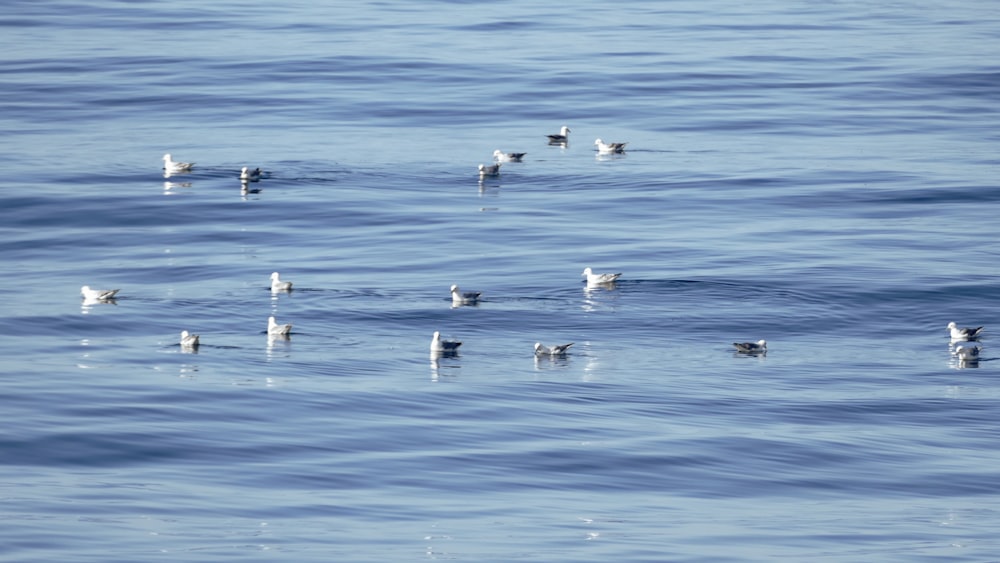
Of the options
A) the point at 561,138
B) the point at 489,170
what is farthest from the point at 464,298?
the point at 561,138

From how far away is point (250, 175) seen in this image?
55.5 metres

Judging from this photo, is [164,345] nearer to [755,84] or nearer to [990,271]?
[990,271]

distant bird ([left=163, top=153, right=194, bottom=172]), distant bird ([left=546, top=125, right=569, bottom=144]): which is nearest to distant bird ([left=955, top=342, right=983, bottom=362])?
distant bird ([left=546, top=125, right=569, bottom=144])

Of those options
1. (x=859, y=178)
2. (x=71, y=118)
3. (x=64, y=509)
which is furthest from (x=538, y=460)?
(x=71, y=118)

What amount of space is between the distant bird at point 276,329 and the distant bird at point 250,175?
63.4 ft

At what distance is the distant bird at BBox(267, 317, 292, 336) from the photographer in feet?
119

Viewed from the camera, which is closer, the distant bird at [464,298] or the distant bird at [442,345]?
the distant bird at [442,345]

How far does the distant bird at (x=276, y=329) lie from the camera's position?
3628 cm

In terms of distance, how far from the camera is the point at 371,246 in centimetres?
4691

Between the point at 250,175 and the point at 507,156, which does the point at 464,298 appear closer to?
the point at 250,175

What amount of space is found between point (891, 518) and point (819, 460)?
10.9 ft

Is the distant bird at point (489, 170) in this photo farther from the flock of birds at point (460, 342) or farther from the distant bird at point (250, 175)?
the flock of birds at point (460, 342)

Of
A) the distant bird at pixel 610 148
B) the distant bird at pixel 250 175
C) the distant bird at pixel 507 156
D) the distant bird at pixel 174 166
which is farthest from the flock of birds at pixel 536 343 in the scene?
the distant bird at pixel 610 148

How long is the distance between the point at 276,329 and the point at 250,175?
19898 millimetres
